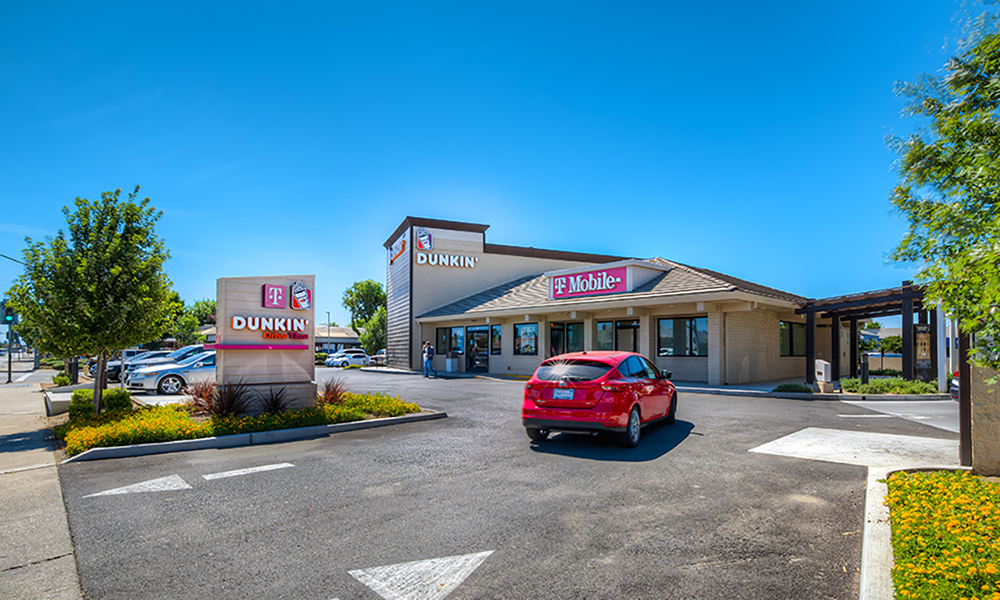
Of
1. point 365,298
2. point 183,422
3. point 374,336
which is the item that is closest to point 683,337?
point 183,422

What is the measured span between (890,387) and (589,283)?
1128 cm

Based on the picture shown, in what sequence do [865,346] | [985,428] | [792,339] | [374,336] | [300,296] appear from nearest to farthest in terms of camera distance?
[985,428], [300,296], [792,339], [865,346], [374,336]

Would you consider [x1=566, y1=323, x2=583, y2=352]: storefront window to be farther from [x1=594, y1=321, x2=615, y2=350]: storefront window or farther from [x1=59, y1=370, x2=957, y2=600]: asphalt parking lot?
[x1=59, y1=370, x2=957, y2=600]: asphalt parking lot

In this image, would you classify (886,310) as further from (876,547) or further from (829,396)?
(876,547)

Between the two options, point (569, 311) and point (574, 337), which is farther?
point (574, 337)

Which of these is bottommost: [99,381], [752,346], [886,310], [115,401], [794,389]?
[794,389]

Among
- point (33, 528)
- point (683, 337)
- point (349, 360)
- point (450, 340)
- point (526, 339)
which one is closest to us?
point (33, 528)

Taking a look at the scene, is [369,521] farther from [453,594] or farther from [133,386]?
[133,386]

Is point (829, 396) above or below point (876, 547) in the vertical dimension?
below

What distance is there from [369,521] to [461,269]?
30085mm

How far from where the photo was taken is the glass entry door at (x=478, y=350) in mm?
29578

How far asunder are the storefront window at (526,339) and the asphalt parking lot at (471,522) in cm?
1792

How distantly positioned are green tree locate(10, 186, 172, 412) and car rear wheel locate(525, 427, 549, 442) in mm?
8332

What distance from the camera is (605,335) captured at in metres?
24.0
